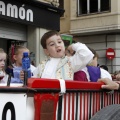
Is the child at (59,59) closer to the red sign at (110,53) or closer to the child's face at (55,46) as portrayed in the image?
the child's face at (55,46)

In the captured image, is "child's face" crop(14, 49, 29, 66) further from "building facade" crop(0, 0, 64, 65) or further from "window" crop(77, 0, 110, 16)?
"window" crop(77, 0, 110, 16)

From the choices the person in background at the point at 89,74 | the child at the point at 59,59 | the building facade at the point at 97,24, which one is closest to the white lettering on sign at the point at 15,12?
the person in background at the point at 89,74

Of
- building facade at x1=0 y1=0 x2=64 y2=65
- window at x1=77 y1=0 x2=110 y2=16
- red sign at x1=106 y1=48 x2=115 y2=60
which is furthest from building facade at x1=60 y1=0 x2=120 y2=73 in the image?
building facade at x1=0 y1=0 x2=64 y2=65

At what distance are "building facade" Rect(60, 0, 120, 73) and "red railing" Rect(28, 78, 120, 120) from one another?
16.7 metres

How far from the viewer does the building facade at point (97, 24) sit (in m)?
19.5

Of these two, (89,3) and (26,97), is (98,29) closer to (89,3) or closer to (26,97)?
(89,3)

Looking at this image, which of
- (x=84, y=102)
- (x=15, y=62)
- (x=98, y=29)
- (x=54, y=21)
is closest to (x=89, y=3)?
(x=98, y=29)

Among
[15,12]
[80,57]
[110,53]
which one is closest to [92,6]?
[110,53]

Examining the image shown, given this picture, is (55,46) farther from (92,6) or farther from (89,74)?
(92,6)

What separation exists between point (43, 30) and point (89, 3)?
9.40 meters

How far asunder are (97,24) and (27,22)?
31.2 ft

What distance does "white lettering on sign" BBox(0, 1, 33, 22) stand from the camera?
9.78 meters

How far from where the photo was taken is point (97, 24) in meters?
19.9

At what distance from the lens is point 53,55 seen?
2.93m
